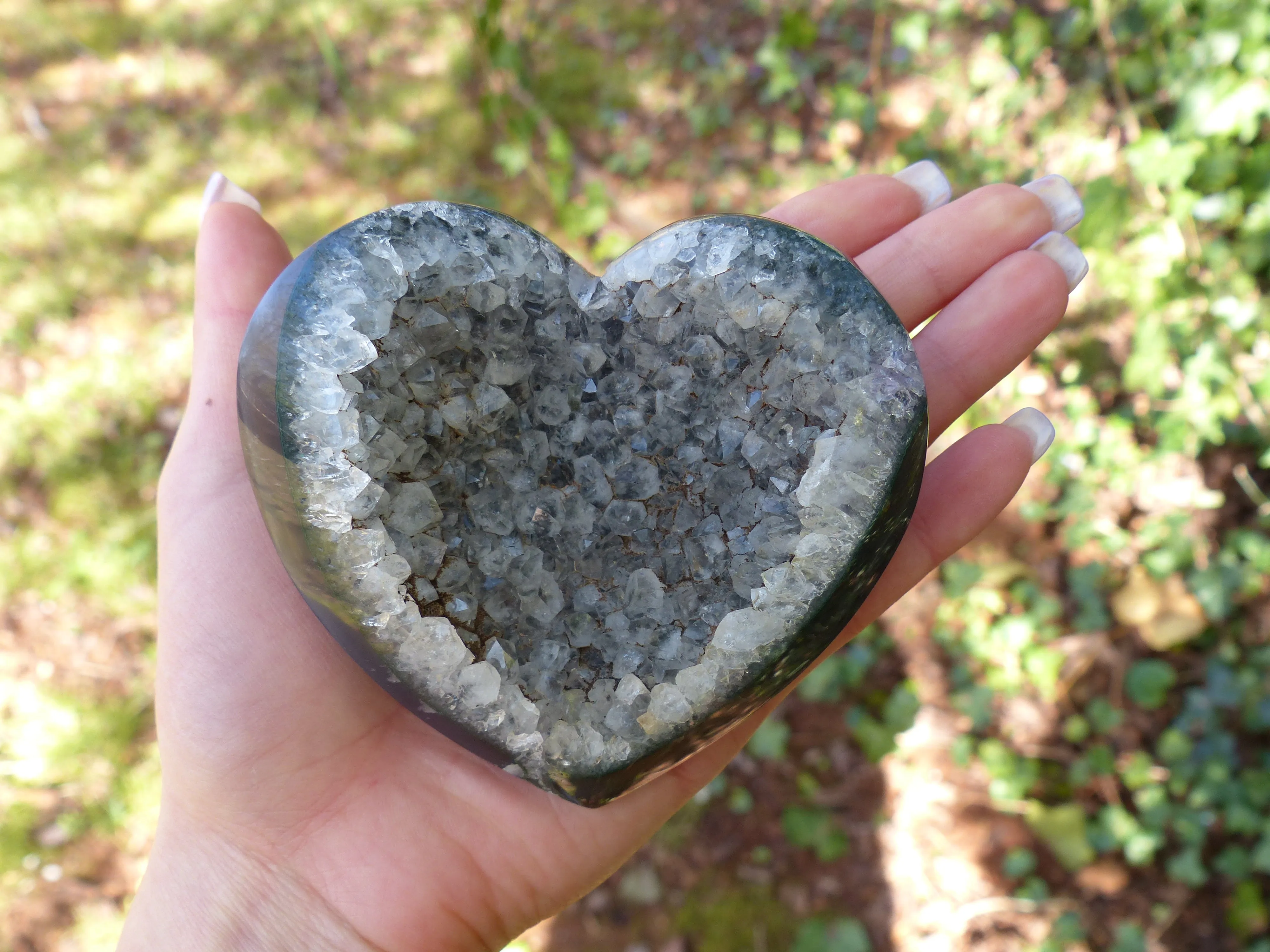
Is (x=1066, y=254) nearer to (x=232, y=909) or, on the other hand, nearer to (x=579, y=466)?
(x=579, y=466)

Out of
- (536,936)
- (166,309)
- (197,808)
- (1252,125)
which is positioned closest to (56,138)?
(166,309)

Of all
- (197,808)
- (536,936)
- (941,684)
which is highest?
(197,808)

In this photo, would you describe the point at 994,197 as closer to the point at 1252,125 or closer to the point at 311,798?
the point at 1252,125

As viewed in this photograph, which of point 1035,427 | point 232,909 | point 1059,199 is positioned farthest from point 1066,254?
point 232,909

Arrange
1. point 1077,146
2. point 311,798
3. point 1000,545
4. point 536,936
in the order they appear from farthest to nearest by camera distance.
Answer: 1. point 1077,146
2. point 1000,545
3. point 536,936
4. point 311,798

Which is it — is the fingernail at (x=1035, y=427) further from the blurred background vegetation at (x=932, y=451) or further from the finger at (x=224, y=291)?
the finger at (x=224, y=291)
